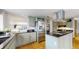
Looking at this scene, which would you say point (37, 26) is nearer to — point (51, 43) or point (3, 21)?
point (51, 43)

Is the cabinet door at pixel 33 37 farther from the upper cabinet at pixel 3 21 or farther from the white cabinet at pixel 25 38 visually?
the upper cabinet at pixel 3 21

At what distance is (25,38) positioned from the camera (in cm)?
123

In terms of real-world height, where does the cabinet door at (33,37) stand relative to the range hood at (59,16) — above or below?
below

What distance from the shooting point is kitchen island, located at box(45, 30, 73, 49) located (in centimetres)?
111

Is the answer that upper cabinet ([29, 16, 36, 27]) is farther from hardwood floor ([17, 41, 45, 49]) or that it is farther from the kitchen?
hardwood floor ([17, 41, 45, 49])

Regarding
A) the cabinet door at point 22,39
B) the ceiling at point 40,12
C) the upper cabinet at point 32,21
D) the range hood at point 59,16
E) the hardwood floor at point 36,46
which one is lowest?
the hardwood floor at point 36,46

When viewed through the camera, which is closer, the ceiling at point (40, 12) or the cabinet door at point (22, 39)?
the ceiling at point (40, 12)

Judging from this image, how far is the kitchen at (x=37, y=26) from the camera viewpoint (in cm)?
107

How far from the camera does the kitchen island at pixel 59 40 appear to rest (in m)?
1.11

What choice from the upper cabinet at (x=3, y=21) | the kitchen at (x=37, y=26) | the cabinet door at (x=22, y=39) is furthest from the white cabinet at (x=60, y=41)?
the upper cabinet at (x=3, y=21)

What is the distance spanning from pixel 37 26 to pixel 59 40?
1.57 ft
